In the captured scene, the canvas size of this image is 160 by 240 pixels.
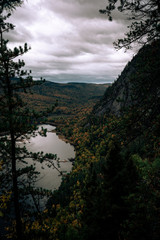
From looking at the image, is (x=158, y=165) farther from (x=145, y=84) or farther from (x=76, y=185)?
(x=76, y=185)

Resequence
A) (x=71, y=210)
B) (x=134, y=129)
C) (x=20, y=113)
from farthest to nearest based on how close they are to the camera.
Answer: (x=71, y=210) → (x=20, y=113) → (x=134, y=129)

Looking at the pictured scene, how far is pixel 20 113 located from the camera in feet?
25.4

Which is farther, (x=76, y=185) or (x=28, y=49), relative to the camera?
(x=76, y=185)

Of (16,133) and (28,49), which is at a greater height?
(28,49)

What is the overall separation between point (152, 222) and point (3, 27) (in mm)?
10883

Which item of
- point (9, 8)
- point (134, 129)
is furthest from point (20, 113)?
point (134, 129)

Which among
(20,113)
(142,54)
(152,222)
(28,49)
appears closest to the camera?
(152,222)

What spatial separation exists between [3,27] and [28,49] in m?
1.56

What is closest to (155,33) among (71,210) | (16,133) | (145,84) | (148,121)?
(145,84)

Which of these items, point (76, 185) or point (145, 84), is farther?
point (76, 185)

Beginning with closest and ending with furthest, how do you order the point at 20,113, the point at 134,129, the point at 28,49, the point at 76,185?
the point at 134,129 < the point at 28,49 < the point at 20,113 < the point at 76,185

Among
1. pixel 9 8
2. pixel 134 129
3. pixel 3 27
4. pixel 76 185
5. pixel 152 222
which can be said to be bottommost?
pixel 76 185

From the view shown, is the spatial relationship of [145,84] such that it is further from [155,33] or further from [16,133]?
[16,133]

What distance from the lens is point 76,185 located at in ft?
145
